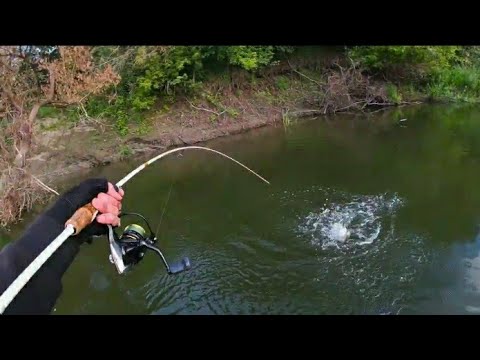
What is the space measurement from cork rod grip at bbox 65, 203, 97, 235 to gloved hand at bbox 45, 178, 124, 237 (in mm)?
18

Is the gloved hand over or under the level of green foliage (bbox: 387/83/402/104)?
over

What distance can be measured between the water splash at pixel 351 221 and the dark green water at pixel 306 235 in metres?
0.03

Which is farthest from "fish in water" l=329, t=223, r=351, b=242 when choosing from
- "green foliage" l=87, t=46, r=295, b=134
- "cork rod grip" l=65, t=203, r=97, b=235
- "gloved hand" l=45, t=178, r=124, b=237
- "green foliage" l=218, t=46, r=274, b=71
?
"green foliage" l=218, t=46, r=274, b=71

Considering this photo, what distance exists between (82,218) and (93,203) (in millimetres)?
149

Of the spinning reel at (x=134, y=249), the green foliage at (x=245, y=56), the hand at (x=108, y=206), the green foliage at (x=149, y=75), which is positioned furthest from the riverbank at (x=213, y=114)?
the hand at (x=108, y=206)

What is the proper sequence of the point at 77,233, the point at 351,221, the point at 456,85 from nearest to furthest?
the point at 77,233 < the point at 351,221 < the point at 456,85

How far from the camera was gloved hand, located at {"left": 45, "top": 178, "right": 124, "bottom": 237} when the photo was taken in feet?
5.85

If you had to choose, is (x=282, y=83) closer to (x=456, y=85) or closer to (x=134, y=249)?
(x=456, y=85)

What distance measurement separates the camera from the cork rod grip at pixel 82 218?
176cm

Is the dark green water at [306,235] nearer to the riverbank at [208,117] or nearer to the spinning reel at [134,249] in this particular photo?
the riverbank at [208,117]

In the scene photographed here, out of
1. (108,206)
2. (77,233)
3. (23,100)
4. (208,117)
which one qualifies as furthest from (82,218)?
(208,117)

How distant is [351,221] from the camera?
7.98m

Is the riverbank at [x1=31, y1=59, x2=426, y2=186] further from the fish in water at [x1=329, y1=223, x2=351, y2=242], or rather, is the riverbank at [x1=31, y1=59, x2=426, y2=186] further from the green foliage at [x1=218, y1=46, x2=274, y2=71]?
the fish in water at [x1=329, y1=223, x2=351, y2=242]
